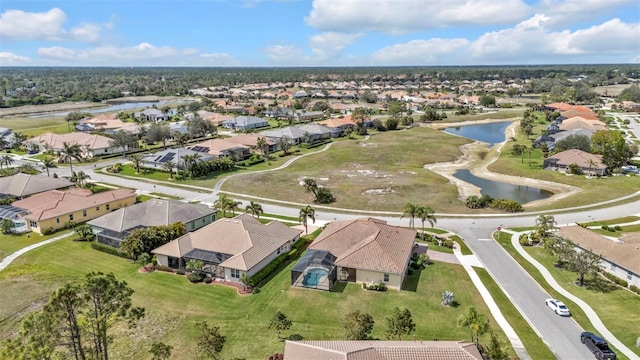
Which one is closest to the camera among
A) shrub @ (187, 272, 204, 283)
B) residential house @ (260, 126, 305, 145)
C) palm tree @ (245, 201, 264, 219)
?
shrub @ (187, 272, 204, 283)

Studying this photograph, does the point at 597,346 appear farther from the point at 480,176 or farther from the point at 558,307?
the point at 480,176

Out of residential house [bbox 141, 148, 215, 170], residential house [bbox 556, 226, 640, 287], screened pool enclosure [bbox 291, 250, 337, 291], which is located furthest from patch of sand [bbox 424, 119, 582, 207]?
residential house [bbox 141, 148, 215, 170]

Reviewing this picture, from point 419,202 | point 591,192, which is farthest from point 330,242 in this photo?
point 591,192

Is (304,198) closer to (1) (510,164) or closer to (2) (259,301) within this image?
(2) (259,301)

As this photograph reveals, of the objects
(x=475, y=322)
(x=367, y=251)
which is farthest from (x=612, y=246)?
(x=475, y=322)

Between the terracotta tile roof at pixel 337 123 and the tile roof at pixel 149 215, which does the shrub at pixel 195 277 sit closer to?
the tile roof at pixel 149 215

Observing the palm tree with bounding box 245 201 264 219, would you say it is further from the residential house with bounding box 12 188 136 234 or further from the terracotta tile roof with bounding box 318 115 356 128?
the terracotta tile roof with bounding box 318 115 356 128
